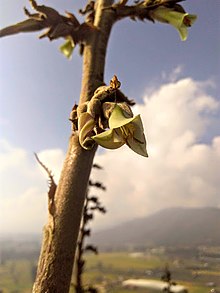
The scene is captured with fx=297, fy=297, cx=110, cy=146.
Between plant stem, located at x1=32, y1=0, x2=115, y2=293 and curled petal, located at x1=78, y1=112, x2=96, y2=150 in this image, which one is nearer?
curled petal, located at x1=78, y1=112, x2=96, y2=150

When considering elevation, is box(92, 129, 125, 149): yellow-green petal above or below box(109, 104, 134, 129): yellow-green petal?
below

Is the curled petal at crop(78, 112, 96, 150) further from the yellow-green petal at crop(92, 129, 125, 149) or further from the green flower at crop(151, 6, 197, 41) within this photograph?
the green flower at crop(151, 6, 197, 41)

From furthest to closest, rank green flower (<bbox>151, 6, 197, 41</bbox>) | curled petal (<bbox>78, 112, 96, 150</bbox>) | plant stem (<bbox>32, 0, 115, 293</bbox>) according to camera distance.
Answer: green flower (<bbox>151, 6, 197, 41</bbox>), plant stem (<bbox>32, 0, 115, 293</bbox>), curled petal (<bbox>78, 112, 96, 150</bbox>)

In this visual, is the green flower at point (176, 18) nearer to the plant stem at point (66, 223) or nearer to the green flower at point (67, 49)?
the plant stem at point (66, 223)

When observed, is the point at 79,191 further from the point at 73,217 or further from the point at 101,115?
the point at 101,115

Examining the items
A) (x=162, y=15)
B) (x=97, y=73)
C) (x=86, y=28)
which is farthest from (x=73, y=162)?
(x=162, y=15)

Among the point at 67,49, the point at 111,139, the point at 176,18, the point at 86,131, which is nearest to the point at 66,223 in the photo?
the point at 86,131

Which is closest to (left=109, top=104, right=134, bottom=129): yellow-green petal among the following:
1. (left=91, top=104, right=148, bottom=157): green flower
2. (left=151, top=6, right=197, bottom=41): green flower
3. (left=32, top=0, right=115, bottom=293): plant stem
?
(left=91, top=104, right=148, bottom=157): green flower
